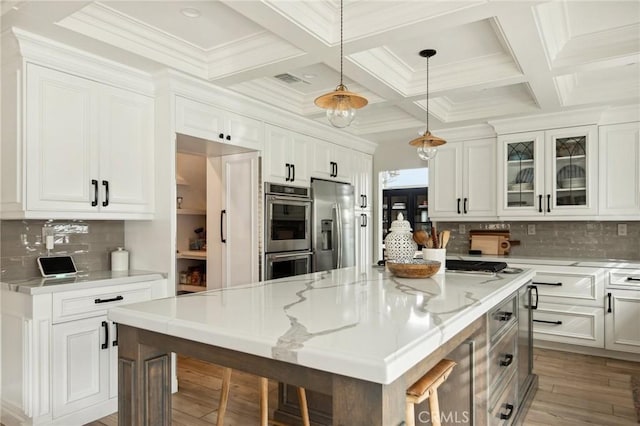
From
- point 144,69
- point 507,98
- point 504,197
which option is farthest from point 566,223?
point 144,69

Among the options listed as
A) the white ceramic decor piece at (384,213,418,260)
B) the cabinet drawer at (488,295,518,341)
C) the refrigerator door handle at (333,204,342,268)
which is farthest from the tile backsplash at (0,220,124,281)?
the cabinet drawer at (488,295,518,341)

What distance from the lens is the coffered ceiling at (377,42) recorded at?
2393mm

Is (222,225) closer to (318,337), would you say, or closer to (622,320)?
(318,337)

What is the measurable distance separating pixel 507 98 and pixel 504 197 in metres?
1.04

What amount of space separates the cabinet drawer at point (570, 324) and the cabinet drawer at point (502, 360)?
6.40 feet

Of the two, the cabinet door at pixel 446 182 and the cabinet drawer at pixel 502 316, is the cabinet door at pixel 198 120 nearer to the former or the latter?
the cabinet drawer at pixel 502 316

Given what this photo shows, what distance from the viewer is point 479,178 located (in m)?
4.87

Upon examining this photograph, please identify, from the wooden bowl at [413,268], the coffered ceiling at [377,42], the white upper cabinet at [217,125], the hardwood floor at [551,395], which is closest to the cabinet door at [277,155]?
the white upper cabinet at [217,125]

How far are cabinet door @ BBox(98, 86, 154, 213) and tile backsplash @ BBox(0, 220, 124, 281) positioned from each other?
39cm

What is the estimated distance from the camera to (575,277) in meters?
4.05

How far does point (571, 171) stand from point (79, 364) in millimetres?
4573

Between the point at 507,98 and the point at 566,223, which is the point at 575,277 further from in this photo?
the point at 507,98

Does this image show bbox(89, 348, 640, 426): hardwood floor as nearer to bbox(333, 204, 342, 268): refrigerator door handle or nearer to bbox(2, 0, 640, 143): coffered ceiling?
bbox(333, 204, 342, 268): refrigerator door handle

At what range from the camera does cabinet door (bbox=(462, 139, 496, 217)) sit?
15.7ft
